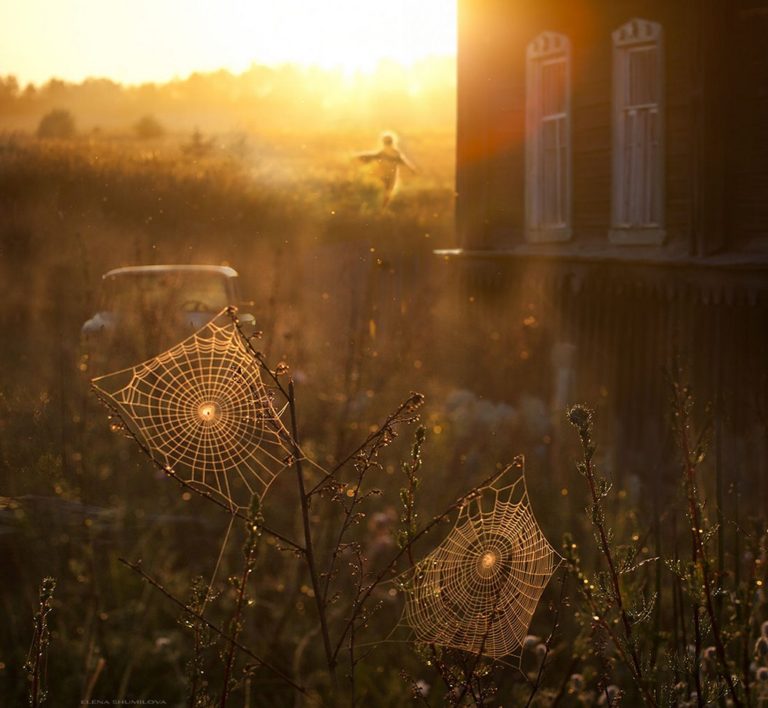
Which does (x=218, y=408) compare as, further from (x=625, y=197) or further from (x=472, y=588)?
(x=625, y=197)

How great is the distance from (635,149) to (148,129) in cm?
1826

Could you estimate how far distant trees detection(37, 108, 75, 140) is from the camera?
19.6 metres

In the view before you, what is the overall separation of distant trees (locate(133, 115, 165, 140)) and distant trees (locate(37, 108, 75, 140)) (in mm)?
4836

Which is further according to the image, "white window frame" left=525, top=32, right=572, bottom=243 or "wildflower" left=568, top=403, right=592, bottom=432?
"white window frame" left=525, top=32, right=572, bottom=243

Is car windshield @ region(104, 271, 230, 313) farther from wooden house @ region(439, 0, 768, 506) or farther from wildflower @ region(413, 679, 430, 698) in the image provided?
wildflower @ region(413, 679, 430, 698)

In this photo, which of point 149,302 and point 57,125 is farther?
point 57,125

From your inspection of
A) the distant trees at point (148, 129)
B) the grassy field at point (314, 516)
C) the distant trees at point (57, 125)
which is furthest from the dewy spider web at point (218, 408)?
the distant trees at point (148, 129)

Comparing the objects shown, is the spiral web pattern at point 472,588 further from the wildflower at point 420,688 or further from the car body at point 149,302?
the car body at point 149,302

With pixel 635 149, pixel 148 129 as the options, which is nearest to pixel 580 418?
pixel 635 149

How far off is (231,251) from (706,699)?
14767 mm

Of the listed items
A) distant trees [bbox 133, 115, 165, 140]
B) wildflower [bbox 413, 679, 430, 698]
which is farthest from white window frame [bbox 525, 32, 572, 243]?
distant trees [bbox 133, 115, 165, 140]

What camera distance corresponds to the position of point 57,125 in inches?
819

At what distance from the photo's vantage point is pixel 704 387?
10094 millimetres

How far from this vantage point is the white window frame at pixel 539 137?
12.0 meters
